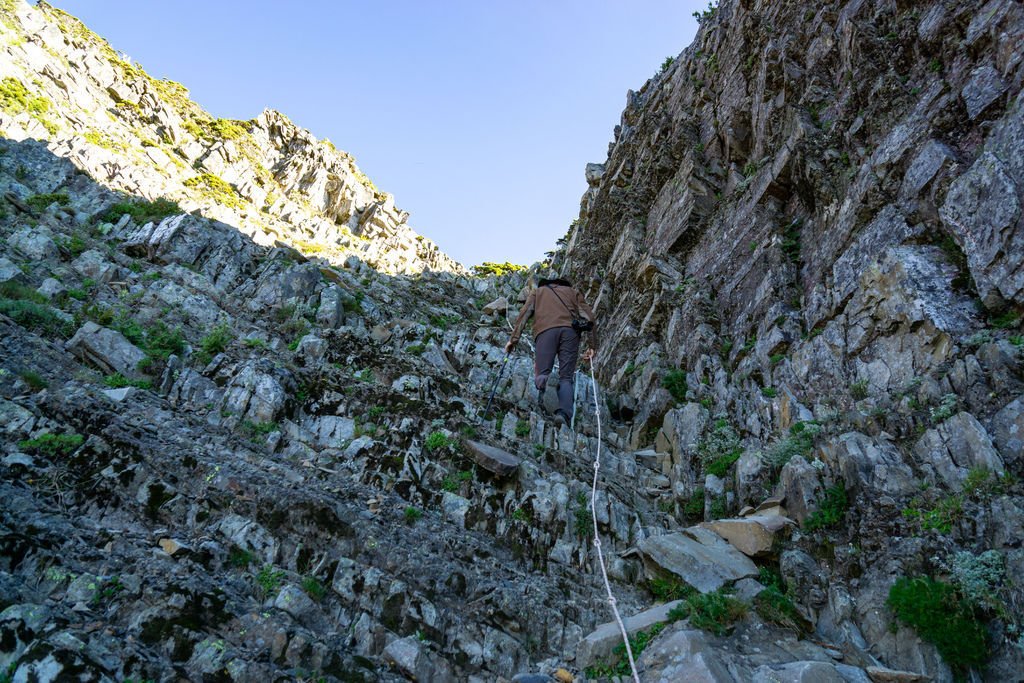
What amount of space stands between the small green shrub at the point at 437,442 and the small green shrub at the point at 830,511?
543 centimetres

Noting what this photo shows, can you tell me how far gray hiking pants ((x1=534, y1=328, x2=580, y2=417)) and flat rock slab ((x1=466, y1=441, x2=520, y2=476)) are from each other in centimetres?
297

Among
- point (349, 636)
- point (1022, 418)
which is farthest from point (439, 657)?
point (1022, 418)

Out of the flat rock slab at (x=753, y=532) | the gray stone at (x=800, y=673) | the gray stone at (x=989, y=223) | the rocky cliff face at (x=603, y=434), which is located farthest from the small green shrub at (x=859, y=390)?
the gray stone at (x=800, y=673)

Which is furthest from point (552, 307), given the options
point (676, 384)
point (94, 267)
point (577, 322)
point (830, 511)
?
point (94, 267)

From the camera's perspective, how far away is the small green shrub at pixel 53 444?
237 inches

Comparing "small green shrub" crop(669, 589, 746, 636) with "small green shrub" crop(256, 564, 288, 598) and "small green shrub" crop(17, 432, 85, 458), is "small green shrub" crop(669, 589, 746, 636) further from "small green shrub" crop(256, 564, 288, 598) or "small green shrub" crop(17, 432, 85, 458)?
"small green shrub" crop(17, 432, 85, 458)

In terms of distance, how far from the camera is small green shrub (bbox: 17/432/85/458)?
19.7ft

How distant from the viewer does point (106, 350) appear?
8.88m

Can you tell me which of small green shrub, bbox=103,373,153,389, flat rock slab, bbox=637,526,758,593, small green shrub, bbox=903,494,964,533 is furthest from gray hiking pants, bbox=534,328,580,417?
small green shrub, bbox=103,373,153,389

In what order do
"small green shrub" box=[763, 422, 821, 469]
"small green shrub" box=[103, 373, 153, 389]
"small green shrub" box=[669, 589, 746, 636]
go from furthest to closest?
"small green shrub" box=[103, 373, 153, 389] < "small green shrub" box=[763, 422, 821, 469] < "small green shrub" box=[669, 589, 746, 636]

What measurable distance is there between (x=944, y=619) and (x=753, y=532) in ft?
6.78

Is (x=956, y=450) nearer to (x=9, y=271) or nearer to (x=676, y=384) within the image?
(x=676, y=384)

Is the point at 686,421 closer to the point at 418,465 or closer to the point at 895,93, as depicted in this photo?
the point at 418,465

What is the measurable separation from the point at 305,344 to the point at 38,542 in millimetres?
7089
